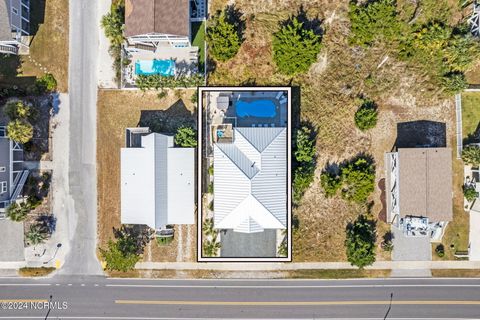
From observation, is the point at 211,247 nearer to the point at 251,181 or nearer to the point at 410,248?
Answer: the point at 251,181

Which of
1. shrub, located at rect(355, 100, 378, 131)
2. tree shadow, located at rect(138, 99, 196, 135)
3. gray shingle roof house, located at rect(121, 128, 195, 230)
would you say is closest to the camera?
gray shingle roof house, located at rect(121, 128, 195, 230)

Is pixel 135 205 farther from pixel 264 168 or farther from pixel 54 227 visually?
pixel 264 168

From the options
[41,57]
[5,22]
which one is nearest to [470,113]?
[41,57]

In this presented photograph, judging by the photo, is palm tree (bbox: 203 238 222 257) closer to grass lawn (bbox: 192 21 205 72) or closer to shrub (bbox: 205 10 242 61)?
grass lawn (bbox: 192 21 205 72)

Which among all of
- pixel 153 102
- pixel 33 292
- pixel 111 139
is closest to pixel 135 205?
pixel 111 139

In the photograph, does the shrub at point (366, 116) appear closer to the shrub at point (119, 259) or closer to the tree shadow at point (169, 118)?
the tree shadow at point (169, 118)

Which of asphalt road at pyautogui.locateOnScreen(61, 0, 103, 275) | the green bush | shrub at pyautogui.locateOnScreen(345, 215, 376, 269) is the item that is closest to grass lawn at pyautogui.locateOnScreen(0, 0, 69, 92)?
asphalt road at pyautogui.locateOnScreen(61, 0, 103, 275)

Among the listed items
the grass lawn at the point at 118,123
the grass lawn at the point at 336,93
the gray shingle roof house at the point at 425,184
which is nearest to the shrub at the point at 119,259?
the grass lawn at the point at 118,123
